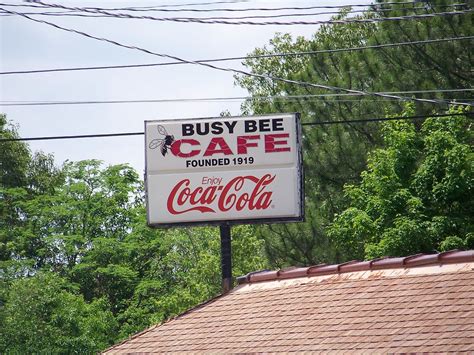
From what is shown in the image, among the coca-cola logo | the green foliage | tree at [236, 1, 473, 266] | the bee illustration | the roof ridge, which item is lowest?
the green foliage

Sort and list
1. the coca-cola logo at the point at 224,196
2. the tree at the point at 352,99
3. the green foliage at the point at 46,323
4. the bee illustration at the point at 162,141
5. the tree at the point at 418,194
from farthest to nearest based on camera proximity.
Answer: the green foliage at the point at 46,323 < the tree at the point at 352,99 < the tree at the point at 418,194 < the bee illustration at the point at 162,141 < the coca-cola logo at the point at 224,196

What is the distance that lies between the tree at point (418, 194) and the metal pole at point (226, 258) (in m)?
11.1

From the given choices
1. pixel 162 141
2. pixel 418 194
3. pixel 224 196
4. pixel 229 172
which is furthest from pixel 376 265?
pixel 418 194

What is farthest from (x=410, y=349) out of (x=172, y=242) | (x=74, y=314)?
(x=172, y=242)

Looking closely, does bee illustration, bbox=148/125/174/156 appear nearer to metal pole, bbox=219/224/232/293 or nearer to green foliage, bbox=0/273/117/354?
metal pole, bbox=219/224/232/293

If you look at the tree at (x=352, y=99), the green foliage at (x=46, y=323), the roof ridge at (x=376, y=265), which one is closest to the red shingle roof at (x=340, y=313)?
the roof ridge at (x=376, y=265)

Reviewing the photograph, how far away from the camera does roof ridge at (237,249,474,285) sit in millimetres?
18359

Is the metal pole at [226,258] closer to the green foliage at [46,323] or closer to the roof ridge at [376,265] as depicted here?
the roof ridge at [376,265]

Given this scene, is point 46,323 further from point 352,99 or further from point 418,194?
point 418,194

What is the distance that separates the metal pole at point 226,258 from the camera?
23641 mm

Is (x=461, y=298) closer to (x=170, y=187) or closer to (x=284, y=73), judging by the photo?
(x=170, y=187)

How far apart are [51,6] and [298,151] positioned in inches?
226

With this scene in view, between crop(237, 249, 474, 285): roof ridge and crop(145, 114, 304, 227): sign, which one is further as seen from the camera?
crop(145, 114, 304, 227): sign

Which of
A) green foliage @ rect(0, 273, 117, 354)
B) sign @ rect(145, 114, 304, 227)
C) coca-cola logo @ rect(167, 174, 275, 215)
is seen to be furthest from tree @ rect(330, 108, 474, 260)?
green foliage @ rect(0, 273, 117, 354)
